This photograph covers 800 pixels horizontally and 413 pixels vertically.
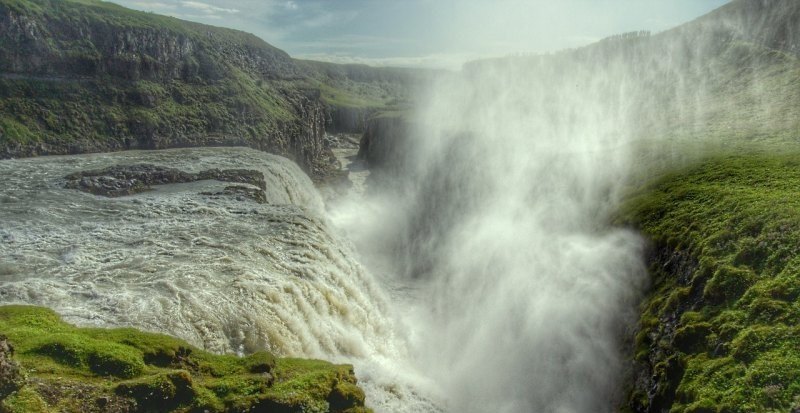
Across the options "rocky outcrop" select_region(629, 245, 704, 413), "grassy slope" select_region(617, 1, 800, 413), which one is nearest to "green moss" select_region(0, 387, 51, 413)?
"grassy slope" select_region(617, 1, 800, 413)

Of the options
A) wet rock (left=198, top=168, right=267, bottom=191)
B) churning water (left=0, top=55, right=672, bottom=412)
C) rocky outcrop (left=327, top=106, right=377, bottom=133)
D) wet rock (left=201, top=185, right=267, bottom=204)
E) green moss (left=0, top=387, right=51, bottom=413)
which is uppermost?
rocky outcrop (left=327, top=106, right=377, bottom=133)

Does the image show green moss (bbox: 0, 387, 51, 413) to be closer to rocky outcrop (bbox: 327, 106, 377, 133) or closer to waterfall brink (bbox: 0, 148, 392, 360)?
waterfall brink (bbox: 0, 148, 392, 360)

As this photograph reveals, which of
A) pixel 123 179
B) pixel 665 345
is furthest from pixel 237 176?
pixel 665 345

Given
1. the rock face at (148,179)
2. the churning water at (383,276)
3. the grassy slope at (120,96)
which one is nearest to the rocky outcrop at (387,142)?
the grassy slope at (120,96)

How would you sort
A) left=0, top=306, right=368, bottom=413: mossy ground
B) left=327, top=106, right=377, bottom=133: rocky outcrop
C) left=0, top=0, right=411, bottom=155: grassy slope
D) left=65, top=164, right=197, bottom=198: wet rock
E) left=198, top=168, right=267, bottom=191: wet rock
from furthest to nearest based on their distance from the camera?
1. left=327, top=106, right=377, bottom=133: rocky outcrop
2. left=0, top=0, right=411, bottom=155: grassy slope
3. left=198, top=168, right=267, bottom=191: wet rock
4. left=65, top=164, right=197, bottom=198: wet rock
5. left=0, top=306, right=368, bottom=413: mossy ground

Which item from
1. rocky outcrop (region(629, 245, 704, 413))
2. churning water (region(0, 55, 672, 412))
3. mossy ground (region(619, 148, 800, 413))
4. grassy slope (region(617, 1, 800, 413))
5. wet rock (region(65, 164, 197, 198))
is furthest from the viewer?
wet rock (region(65, 164, 197, 198))

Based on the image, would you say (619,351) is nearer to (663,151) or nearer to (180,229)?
(663,151)

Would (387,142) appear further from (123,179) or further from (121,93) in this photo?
(123,179)

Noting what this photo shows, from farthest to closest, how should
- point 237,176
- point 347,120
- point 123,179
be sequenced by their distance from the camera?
point 347,120
point 237,176
point 123,179
